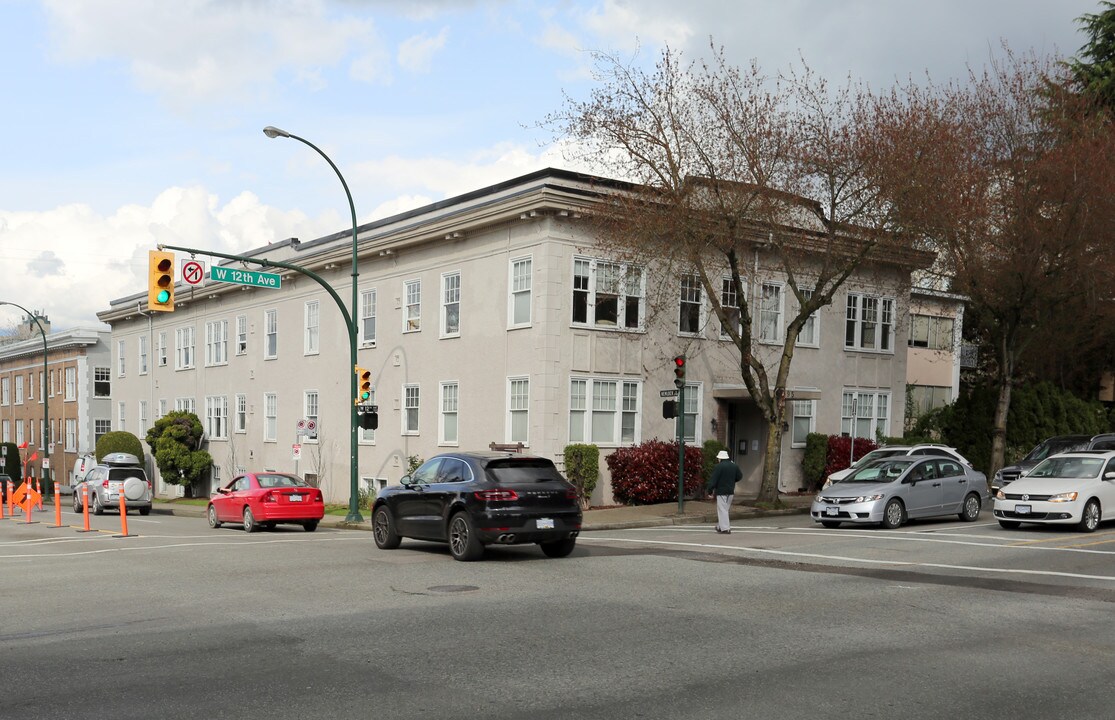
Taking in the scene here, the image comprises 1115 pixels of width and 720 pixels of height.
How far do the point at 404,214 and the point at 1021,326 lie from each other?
20471 mm

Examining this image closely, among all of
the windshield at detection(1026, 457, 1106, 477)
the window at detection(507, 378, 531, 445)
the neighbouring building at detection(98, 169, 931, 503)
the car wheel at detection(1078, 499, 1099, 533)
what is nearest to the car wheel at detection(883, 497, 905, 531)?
the windshield at detection(1026, 457, 1106, 477)

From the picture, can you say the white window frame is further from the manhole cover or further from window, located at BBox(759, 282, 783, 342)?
the manhole cover

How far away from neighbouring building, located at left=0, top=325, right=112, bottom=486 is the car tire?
180 ft

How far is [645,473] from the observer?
2878cm

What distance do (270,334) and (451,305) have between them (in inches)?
519

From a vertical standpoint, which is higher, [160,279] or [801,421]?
[160,279]

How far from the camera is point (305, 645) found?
9.54 m

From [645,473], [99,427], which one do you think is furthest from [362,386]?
[99,427]

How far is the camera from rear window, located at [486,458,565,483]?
16281 mm

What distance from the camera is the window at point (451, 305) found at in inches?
1247

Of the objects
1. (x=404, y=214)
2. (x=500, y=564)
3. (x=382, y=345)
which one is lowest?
(x=500, y=564)

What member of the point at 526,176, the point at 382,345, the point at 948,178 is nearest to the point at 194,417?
the point at 382,345

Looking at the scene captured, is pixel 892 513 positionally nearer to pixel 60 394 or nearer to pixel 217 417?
pixel 217 417

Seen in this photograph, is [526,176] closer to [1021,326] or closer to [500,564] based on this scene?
[500,564]
